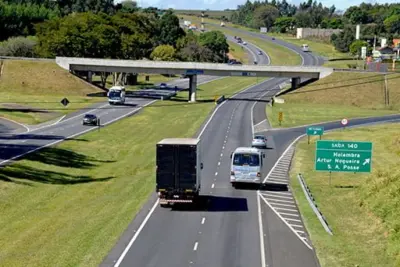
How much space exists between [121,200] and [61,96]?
3066 inches

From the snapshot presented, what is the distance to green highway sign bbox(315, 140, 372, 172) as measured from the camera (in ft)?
144

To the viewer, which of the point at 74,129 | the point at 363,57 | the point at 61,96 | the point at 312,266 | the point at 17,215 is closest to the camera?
the point at 312,266

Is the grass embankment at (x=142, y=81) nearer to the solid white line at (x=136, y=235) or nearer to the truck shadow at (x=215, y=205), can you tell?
the truck shadow at (x=215, y=205)

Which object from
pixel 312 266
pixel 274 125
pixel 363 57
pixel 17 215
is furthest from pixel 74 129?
pixel 363 57

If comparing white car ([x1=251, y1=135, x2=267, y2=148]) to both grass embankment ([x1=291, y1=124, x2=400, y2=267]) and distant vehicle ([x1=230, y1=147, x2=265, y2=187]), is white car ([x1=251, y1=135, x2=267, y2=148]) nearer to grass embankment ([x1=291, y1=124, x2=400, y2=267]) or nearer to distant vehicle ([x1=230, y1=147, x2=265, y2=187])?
grass embankment ([x1=291, y1=124, x2=400, y2=267])

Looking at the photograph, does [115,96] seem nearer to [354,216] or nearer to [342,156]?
[342,156]

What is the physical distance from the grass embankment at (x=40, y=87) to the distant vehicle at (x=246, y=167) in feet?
197

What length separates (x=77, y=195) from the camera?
144 feet

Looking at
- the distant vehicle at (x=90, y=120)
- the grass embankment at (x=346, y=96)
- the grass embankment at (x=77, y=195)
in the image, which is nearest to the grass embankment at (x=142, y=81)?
the grass embankment at (x=346, y=96)

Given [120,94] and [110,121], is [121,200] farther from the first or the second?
[120,94]

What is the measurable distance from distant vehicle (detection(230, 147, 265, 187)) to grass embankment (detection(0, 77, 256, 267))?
17.9 ft

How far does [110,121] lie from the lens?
85.9 meters

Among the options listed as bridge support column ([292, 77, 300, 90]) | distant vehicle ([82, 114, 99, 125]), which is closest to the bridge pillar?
bridge support column ([292, 77, 300, 90])

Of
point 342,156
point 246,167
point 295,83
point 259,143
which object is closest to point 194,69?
point 295,83
